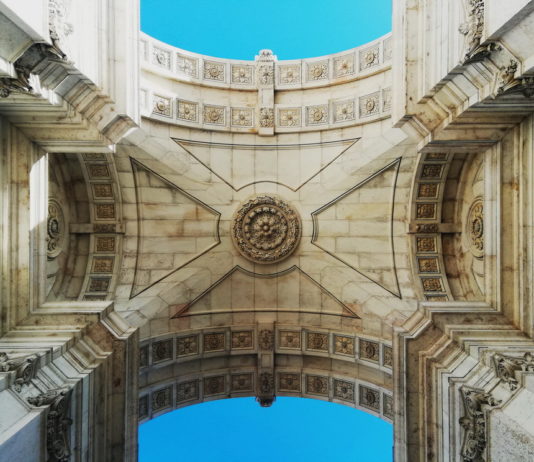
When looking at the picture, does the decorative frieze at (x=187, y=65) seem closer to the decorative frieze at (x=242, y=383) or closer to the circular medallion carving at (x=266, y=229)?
the circular medallion carving at (x=266, y=229)

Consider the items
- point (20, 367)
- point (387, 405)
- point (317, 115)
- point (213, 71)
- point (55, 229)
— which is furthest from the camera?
point (213, 71)

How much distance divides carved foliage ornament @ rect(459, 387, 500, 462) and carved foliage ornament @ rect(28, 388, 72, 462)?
817 cm

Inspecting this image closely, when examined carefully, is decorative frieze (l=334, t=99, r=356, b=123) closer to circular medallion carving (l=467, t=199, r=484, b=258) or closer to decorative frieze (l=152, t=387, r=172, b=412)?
circular medallion carving (l=467, t=199, r=484, b=258)

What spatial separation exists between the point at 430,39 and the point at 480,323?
7.17 metres

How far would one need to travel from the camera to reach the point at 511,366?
8.20 m

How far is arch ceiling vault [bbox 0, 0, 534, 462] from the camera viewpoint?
8609mm

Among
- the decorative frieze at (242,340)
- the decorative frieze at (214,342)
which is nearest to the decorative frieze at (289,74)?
the decorative frieze at (242,340)

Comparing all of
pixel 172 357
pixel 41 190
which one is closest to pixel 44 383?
pixel 41 190

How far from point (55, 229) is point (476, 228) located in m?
13.3

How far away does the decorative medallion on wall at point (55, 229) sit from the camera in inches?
497

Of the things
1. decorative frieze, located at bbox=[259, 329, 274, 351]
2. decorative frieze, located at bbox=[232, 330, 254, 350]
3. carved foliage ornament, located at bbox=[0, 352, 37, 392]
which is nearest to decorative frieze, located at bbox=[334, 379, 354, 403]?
decorative frieze, located at bbox=[259, 329, 274, 351]

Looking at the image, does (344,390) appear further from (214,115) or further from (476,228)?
(214,115)

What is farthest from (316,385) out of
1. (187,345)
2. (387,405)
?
(187,345)

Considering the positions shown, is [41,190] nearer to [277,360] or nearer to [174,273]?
[174,273]
